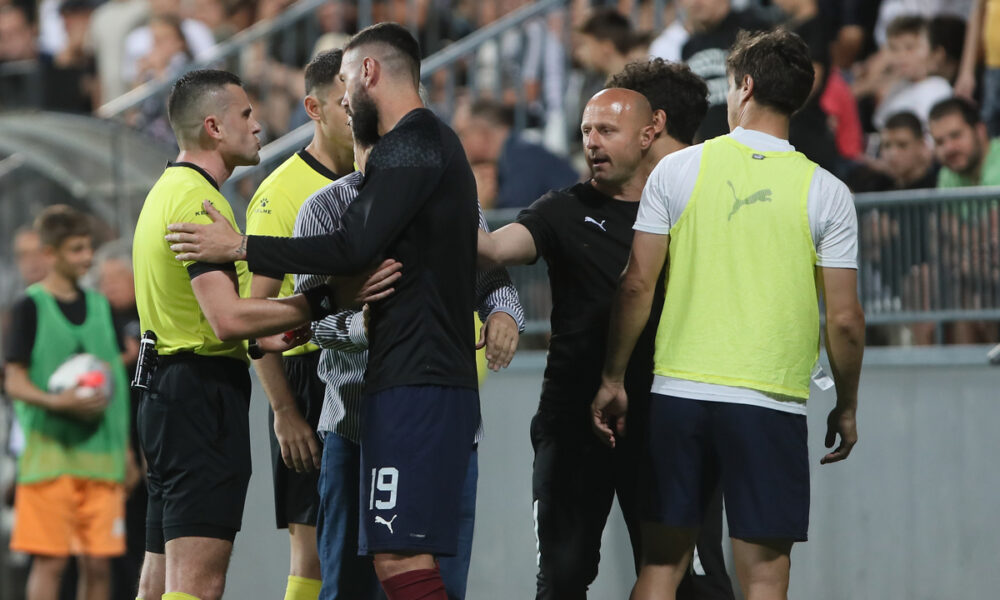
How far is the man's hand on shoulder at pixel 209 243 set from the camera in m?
4.36

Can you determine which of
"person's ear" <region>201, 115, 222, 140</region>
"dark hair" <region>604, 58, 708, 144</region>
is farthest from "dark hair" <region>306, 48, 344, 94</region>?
"dark hair" <region>604, 58, 708, 144</region>

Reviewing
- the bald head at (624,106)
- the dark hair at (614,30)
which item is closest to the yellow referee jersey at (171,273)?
the bald head at (624,106)

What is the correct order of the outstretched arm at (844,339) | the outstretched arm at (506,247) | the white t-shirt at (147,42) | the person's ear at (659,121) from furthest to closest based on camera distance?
1. the white t-shirt at (147,42)
2. the person's ear at (659,121)
3. the outstretched arm at (506,247)
4. the outstretched arm at (844,339)

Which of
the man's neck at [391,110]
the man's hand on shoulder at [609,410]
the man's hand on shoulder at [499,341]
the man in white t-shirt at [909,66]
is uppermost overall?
the man in white t-shirt at [909,66]

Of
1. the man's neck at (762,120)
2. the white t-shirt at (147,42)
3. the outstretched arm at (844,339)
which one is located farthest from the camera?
the white t-shirt at (147,42)

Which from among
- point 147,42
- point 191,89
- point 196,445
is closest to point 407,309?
point 196,445

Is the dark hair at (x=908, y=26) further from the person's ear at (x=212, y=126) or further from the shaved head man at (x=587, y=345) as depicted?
the person's ear at (x=212, y=126)

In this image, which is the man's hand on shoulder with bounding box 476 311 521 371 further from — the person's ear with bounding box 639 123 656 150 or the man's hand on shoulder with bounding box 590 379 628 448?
the person's ear with bounding box 639 123 656 150

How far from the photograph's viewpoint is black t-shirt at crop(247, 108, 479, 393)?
4.21 metres

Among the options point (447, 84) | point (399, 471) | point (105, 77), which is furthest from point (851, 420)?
point (105, 77)

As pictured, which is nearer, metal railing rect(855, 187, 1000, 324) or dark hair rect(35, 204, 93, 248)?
metal railing rect(855, 187, 1000, 324)

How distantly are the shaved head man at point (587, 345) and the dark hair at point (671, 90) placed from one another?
0.22ft

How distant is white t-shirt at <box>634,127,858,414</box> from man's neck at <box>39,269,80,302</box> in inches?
175

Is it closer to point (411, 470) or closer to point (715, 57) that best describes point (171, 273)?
point (411, 470)
